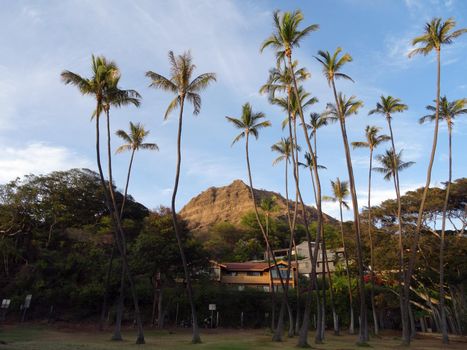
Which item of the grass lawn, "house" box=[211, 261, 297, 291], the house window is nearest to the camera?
the grass lawn

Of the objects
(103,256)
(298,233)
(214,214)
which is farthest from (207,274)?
(214,214)

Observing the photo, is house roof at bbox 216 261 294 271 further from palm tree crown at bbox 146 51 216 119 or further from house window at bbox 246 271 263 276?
palm tree crown at bbox 146 51 216 119

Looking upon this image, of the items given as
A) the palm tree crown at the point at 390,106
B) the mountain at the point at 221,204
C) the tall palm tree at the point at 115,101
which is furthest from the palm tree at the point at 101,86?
the mountain at the point at 221,204

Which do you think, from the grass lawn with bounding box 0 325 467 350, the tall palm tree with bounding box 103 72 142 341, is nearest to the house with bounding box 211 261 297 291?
the grass lawn with bounding box 0 325 467 350

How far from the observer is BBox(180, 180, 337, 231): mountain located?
474 ft

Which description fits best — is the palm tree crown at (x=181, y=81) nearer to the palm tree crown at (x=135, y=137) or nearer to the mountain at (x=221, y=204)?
the palm tree crown at (x=135, y=137)

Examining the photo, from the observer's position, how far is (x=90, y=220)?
5409 cm

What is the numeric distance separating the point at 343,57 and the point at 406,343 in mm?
18791

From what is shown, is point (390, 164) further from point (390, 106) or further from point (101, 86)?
point (101, 86)

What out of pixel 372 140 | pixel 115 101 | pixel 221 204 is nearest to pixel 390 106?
pixel 372 140

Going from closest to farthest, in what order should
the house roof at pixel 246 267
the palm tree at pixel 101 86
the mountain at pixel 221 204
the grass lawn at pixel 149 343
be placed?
the grass lawn at pixel 149 343 → the palm tree at pixel 101 86 → the house roof at pixel 246 267 → the mountain at pixel 221 204

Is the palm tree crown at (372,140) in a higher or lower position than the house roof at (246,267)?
higher

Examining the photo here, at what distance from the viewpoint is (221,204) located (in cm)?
15562

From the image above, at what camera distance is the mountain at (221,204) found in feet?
474
